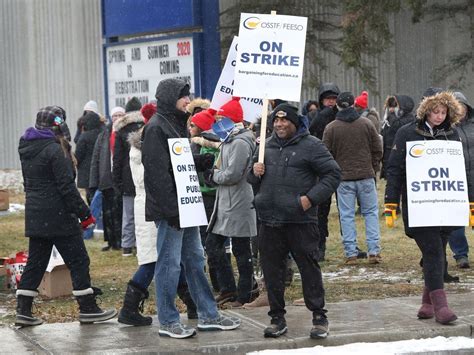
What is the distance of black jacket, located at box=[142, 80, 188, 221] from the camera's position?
30.3 feet

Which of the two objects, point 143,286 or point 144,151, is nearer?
point 144,151

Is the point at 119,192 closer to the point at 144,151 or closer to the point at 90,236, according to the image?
the point at 90,236

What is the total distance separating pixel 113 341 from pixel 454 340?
8.92 ft

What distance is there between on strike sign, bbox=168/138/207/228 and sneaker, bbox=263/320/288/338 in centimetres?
100

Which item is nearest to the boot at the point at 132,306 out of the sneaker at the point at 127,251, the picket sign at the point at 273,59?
the picket sign at the point at 273,59

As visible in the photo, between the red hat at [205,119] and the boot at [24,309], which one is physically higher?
the red hat at [205,119]

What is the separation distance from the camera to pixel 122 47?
20.4 m

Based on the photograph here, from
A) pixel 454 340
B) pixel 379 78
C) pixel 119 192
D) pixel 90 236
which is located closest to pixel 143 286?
pixel 454 340

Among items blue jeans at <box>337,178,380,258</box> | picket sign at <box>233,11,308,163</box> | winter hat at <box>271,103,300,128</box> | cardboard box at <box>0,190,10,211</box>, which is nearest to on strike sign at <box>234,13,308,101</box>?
picket sign at <box>233,11,308,163</box>

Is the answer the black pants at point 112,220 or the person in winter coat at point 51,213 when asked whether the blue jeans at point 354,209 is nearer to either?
the black pants at point 112,220

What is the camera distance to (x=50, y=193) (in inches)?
390

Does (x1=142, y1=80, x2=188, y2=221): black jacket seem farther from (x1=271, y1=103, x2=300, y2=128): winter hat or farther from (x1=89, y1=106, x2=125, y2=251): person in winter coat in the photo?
(x1=89, y1=106, x2=125, y2=251): person in winter coat

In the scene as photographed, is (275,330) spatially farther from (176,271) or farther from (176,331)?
(176,271)

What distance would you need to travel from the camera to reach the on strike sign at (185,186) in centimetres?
928
